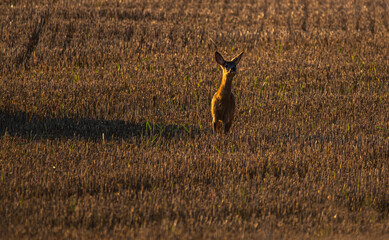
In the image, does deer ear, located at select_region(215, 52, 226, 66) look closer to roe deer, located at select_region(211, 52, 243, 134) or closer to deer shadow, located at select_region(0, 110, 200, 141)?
roe deer, located at select_region(211, 52, 243, 134)

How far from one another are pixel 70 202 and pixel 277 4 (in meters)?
14.1

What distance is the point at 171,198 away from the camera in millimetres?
6086

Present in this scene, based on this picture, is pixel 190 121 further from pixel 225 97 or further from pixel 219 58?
pixel 219 58

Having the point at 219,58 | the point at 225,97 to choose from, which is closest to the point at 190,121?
the point at 225,97

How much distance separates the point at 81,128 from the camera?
916 centimetres

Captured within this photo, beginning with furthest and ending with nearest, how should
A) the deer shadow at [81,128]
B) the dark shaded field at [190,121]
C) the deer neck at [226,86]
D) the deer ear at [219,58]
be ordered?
the deer shadow at [81,128] → the deer neck at [226,86] → the deer ear at [219,58] → the dark shaded field at [190,121]

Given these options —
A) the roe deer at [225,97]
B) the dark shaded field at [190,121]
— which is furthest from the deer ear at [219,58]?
the dark shaded field at [190,121]

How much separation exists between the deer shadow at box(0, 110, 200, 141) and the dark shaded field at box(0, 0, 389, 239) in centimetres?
4

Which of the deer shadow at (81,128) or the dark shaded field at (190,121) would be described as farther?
the deer shadow at (81,128)

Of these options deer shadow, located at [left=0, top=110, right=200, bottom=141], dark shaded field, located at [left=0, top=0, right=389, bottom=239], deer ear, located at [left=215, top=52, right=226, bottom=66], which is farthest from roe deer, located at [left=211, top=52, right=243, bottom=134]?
deer shadow, located at [left=0, top=110, right=200, bottom=141]

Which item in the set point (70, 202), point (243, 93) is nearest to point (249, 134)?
point (243, 93)

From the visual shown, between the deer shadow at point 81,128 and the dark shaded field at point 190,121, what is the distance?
42 mm

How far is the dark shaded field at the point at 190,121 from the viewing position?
5680mm

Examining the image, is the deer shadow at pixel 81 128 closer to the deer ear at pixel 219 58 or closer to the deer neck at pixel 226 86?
the deer neck at pixel 226 86
